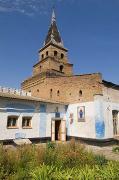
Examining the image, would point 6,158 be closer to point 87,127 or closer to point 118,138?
point 87,127

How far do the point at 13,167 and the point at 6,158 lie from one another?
501 millimetres

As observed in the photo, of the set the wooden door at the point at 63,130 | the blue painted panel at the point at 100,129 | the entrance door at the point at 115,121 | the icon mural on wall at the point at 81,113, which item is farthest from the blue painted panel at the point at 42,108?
the entrance door at the point at 115,121

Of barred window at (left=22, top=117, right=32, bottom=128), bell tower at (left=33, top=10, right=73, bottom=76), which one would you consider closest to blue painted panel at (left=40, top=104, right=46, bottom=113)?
barred window at (left=22, top=117, right=32, bottom=128)

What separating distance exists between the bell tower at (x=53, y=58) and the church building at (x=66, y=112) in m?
3.68

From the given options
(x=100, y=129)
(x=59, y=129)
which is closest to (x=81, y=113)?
(x=100, y=129)

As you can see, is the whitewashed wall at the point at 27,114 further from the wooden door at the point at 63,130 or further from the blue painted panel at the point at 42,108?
the wooden door at the point at 63,130

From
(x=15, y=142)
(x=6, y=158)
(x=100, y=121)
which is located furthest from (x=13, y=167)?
(x=100, y=121)

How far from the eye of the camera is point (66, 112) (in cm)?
2206

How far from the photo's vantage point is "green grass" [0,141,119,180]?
6.44 metres

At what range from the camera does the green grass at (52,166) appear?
6.44 metres

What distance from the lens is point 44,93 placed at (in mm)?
25672

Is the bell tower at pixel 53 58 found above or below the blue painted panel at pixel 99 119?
above

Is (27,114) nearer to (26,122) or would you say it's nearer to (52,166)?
(26,122)

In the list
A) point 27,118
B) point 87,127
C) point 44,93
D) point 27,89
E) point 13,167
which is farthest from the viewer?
point 27,89
